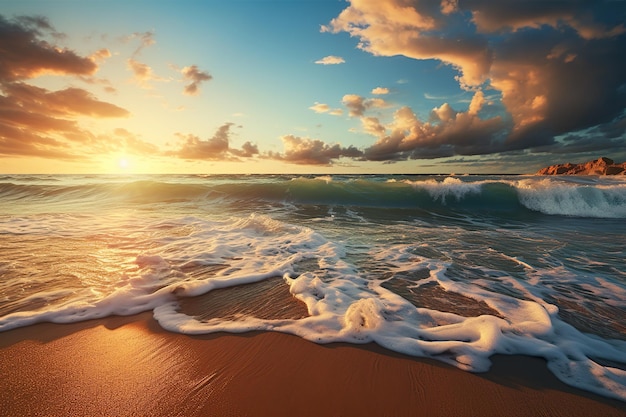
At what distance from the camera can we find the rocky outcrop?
35.0m

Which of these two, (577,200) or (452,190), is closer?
(577,200)

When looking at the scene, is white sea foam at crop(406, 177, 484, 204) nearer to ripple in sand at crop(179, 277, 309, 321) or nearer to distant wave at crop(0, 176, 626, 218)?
distant wave at crop(0, 176, 626, 218)

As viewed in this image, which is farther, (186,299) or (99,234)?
(99,234)

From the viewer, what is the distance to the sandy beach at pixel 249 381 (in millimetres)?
1807

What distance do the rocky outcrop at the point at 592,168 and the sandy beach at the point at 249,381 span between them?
155 ft

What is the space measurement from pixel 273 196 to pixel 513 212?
13789 millimetres

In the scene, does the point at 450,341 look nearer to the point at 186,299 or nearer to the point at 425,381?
the point at 425,381

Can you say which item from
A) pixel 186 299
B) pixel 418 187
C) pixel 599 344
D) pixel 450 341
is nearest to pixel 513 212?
pixel 418 187

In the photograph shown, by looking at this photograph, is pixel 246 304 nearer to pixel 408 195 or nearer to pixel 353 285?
pixel 353 285

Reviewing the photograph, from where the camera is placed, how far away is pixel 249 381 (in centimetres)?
204

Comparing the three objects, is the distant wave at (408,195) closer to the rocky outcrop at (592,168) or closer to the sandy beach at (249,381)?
the sandy beach at (249,381)

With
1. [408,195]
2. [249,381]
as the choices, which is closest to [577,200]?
[408,195]

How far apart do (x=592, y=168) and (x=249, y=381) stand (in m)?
58.9

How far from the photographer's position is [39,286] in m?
3.54
